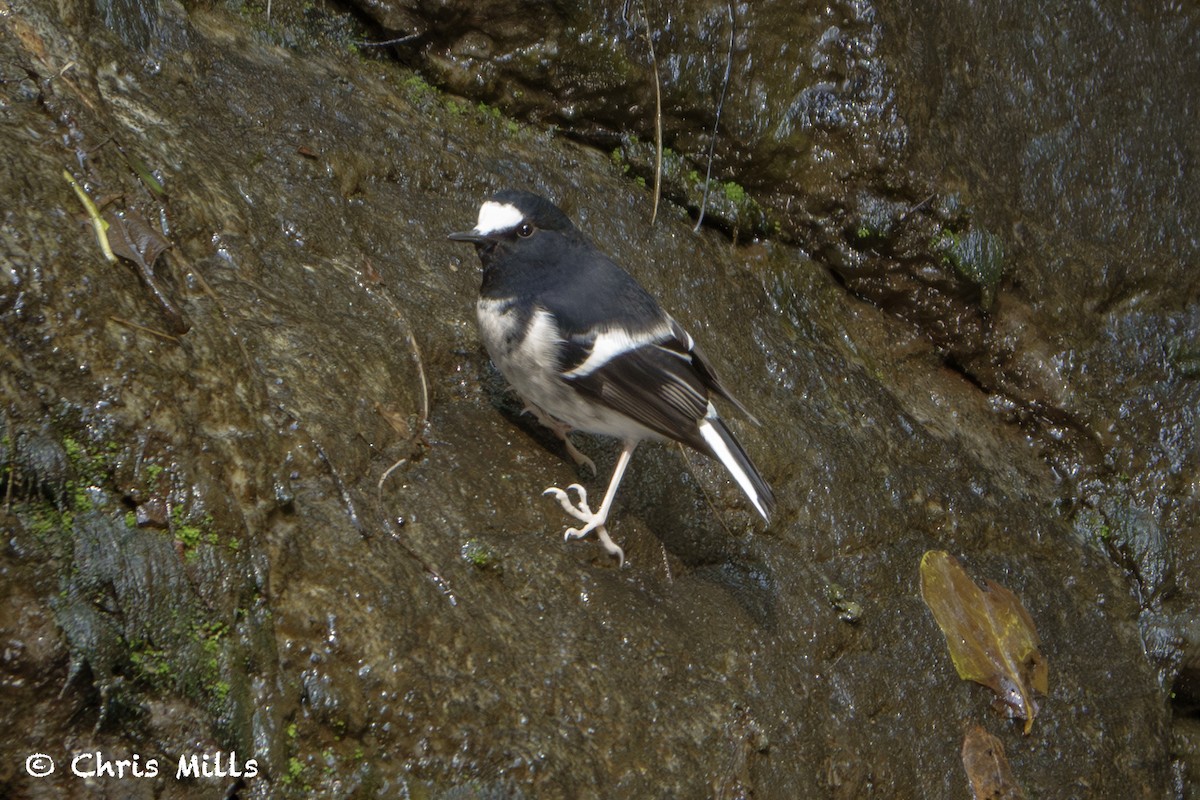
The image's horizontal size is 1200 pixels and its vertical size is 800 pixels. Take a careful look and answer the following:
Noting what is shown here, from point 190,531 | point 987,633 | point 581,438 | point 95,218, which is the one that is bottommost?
point 987,633

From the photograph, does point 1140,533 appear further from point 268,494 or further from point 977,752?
point 268,494

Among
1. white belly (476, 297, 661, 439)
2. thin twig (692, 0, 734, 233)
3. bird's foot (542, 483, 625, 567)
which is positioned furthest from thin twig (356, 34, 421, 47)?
bird's foot (542, 483, 625, 567)

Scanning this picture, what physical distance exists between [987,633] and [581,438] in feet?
6.30

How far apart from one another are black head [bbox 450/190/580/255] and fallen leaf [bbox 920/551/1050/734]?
7.35 ft

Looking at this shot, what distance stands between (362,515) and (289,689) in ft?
1.83

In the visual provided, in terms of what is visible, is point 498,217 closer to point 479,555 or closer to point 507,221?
point 507,221

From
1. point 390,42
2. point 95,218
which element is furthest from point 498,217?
point 390,42

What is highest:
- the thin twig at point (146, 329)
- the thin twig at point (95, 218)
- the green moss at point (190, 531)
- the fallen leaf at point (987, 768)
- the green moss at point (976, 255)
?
the green moss at point (976, 255)

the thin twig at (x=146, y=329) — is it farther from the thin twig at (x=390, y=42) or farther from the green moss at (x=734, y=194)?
the green moss at (x=734, y=194)

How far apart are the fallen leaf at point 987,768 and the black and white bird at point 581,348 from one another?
1.40 m

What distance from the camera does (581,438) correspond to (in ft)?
13.5

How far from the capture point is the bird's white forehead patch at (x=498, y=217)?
11.8 feet

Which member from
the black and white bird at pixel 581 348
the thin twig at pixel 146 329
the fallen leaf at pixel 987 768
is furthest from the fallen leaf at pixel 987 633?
the thin twig at pixel 146 329

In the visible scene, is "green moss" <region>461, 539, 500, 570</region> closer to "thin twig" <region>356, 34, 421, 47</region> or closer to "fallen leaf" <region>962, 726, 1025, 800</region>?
"fallen leaf" <region>962, 726, 1025, 800</region>
